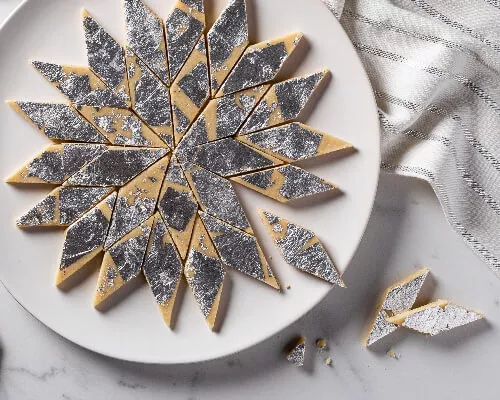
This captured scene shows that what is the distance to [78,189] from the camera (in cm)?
89

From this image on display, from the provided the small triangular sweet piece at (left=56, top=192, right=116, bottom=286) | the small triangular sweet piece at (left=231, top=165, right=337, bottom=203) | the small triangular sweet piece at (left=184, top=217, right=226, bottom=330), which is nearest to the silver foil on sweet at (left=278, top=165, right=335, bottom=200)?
the small triangular sweet piece at (left=231, top=165, right=337, bottom=203)

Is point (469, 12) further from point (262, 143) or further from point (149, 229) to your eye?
point (149, 229)

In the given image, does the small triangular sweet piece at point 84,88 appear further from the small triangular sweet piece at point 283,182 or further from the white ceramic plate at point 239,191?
the small triangular sweet piece at point 283,182

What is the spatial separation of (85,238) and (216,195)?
18 cm

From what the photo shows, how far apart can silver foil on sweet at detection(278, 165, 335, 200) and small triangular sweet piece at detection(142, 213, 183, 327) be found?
17cm

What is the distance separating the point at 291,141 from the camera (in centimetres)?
88

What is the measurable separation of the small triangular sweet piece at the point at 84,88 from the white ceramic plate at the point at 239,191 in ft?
0.07

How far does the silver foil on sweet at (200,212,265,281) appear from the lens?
890 millimetres

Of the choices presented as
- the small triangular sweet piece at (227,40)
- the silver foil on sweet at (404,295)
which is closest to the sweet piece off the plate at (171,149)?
the small triangular sweet piece at (227,40)

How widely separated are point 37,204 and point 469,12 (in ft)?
2.14

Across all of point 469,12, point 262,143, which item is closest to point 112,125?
point 262,143

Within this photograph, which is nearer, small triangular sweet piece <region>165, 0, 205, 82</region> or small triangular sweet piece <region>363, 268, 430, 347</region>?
small triangular sweet piece <region>165, 0, 205, 82</region>

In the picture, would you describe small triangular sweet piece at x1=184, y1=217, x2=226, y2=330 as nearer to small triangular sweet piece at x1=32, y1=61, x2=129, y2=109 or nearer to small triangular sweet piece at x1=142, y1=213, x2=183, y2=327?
small triangular sweet piece at x1=142, y1=213, x2=183, y2=327

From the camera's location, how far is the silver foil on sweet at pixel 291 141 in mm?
884
